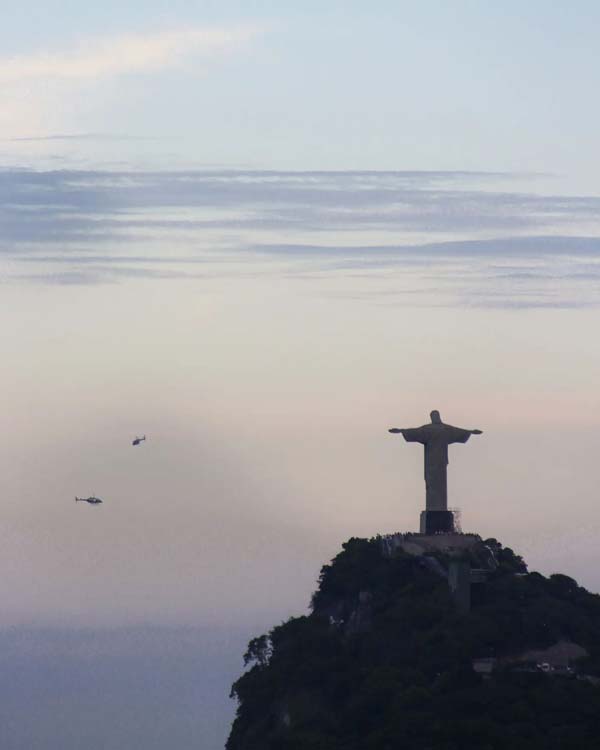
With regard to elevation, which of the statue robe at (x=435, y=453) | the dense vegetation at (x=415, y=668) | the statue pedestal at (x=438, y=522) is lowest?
the dense vegetation at (x=415, y=668)

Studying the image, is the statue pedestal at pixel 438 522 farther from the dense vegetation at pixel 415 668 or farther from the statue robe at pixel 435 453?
the dense vegetation at pixel 415 668

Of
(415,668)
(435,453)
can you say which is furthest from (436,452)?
(415,668)

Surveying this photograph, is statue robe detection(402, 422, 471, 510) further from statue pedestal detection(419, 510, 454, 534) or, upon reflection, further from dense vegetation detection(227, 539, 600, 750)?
dense vegetation detection(227, 539, 600, 750)

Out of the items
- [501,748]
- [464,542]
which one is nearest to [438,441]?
[464,542]

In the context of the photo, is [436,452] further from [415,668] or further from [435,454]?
[415,668]

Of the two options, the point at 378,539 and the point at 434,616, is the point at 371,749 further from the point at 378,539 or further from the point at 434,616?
the point at 378,539
